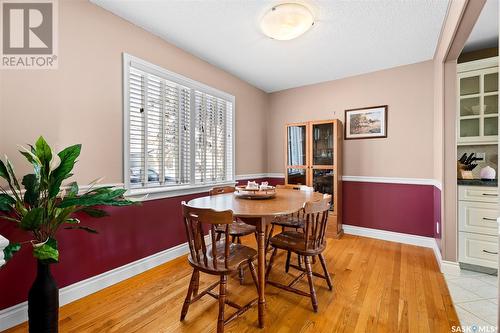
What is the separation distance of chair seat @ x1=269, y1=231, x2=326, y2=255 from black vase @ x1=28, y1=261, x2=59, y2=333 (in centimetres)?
153

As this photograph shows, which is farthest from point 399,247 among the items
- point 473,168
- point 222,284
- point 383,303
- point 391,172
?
point 222,284

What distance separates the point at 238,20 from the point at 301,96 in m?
2.13

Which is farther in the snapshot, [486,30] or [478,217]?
[486,30]

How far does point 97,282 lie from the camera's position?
202cm

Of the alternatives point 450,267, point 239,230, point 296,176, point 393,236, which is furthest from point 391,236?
point 239,230

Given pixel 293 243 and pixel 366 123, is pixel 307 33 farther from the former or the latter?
pixel 293 243

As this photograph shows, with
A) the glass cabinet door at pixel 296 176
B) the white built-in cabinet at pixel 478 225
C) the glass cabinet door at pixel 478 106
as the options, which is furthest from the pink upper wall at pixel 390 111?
the white built-in cabinet at pixel 478 225

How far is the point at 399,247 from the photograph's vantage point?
10.0 ft

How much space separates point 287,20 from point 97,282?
2755 millimetres

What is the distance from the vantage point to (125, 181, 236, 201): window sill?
7.59ft

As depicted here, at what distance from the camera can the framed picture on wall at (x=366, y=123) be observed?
3362 millimetres

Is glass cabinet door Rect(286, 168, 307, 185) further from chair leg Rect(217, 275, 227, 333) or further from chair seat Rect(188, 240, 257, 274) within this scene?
chair leg Rect(217, 275, 227, 333)

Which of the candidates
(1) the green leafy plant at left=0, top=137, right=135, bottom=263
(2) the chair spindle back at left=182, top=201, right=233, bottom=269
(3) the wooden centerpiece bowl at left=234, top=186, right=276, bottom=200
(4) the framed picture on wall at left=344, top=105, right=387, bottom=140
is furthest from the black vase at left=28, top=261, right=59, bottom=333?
(4) the framed picture on wall at left=344, top=105, right=387, bottom=140

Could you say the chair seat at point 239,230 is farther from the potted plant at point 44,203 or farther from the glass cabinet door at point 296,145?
the glass cabinet door at point 296,145
